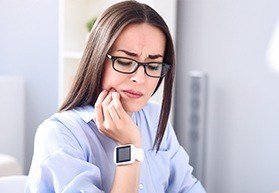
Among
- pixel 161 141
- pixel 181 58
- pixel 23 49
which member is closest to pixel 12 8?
pixel 23 49

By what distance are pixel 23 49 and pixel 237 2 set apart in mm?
1546

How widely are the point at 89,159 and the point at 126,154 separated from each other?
110mm

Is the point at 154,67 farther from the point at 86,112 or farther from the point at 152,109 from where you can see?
the point at 152,109

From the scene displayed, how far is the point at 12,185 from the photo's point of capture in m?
1.23

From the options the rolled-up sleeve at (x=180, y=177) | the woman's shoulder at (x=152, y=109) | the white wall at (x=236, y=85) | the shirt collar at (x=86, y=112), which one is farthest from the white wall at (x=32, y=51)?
the shirt collar at (x=86, y=112)

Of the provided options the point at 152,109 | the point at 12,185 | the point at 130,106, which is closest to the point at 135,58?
the point at 130,106

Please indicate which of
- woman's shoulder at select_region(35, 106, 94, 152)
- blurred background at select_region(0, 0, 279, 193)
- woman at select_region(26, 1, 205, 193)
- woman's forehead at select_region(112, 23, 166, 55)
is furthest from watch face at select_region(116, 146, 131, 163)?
blurred background at select_region(0, 0, 279, 193)

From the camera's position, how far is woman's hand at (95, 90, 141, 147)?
3.51 ft

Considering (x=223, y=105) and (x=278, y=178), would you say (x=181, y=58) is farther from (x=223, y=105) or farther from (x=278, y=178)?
(x=278, y=178)

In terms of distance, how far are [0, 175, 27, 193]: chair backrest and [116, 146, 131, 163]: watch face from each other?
1.20ft

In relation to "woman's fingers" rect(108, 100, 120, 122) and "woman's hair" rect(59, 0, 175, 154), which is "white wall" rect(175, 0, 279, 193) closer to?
"woman's hair" rect(59, 0, 175, 154)

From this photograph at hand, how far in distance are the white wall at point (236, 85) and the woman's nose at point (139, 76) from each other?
1.12 meters

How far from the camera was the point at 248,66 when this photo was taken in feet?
6.85

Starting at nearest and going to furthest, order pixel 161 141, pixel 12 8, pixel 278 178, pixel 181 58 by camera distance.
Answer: pixel 161 141 → pixel 278 178 → pixel 181 58 → pixel 12 8
